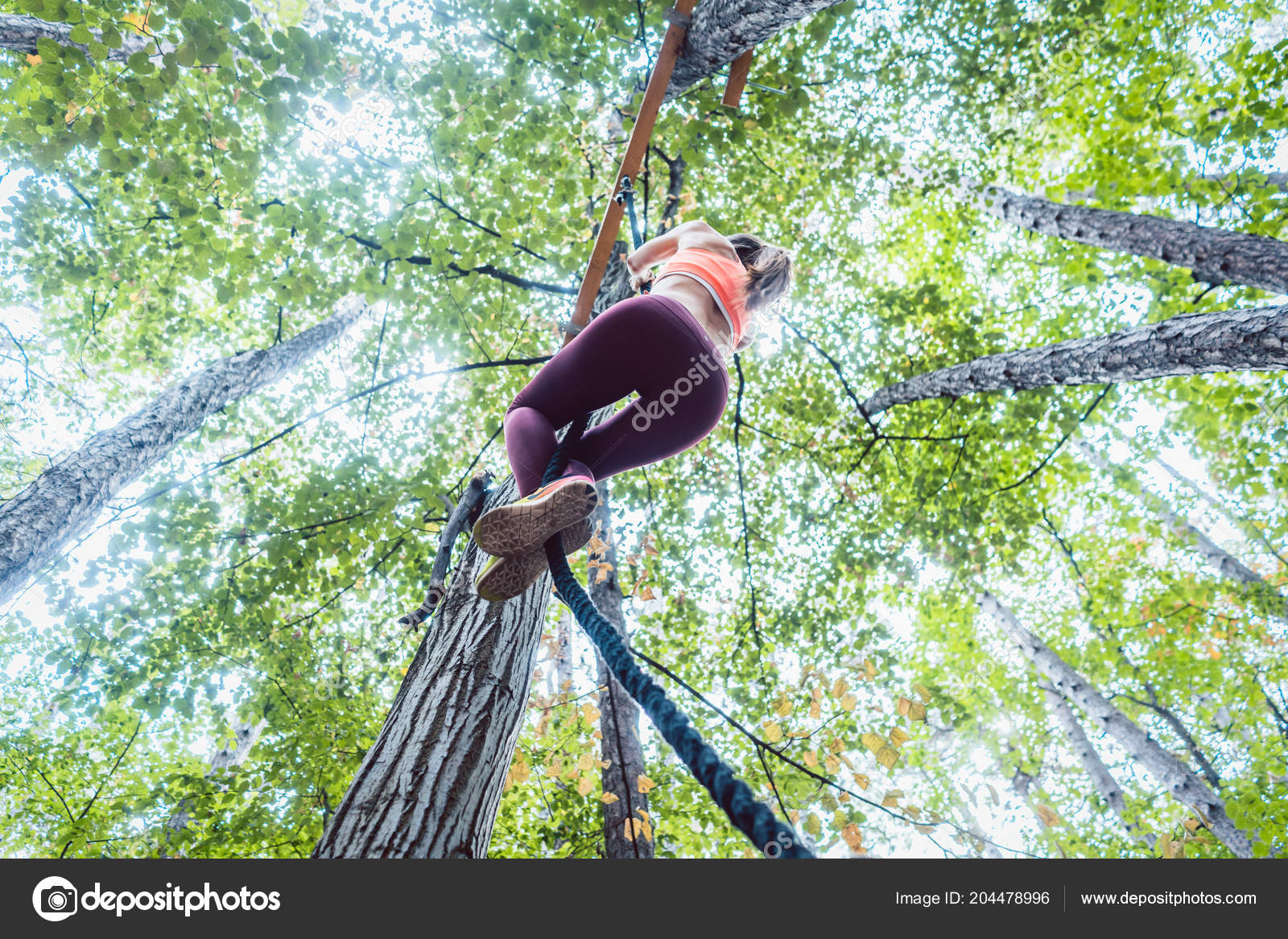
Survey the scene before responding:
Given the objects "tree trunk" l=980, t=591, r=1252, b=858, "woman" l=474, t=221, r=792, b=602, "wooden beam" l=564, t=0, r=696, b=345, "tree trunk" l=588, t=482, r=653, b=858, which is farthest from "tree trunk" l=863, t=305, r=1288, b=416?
"tree trunk" l=980, t=591, r=1252, b=858

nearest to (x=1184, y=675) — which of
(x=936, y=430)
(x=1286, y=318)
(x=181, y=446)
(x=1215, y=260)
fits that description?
(x=936, y=430)

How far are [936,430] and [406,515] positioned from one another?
213 inches

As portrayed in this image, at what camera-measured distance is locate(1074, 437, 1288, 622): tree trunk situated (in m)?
7.33

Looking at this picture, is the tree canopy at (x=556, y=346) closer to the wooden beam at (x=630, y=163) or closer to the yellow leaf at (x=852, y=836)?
the yellow leaf at (x=852, y=836)

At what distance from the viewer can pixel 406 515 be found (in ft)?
16.6

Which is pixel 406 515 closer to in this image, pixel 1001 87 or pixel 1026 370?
pixel 1026 370

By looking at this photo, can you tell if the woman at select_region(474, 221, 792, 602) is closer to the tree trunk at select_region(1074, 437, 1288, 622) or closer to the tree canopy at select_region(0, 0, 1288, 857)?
the tree canopy at select_region(0, 0, 1288, 857)

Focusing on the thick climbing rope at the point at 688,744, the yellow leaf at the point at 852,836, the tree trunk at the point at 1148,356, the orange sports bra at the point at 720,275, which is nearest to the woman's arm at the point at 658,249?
the orange sports bra at the point at 720,275

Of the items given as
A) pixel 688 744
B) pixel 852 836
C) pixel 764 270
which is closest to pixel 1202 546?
pixel 852 836

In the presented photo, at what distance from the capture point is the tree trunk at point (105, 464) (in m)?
4.08

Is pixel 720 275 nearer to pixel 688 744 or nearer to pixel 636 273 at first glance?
pixel 636 273
